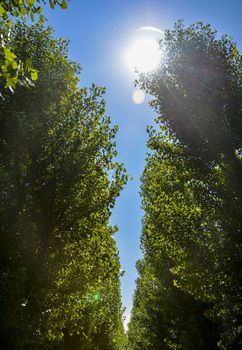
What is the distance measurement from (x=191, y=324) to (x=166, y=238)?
1245cm

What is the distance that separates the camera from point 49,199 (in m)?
14.2

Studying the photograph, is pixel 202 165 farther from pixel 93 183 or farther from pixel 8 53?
pixel 8 53

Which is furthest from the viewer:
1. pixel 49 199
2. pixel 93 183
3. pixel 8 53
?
pixel 93 183

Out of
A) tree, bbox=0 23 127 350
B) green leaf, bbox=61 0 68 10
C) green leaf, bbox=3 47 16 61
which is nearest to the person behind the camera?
green leaf, bbox=3 47 16 61

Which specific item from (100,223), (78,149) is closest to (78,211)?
(100,223)

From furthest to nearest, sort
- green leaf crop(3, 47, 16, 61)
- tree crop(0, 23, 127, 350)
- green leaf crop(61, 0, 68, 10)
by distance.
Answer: tree crop(0, 23, 127, 350) < green leaf crop(61, 0, 68, 10) < green leaf crop(3, 47, 16, 61)

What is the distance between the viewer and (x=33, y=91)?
14922 mm

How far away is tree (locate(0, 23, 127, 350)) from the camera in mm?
12836

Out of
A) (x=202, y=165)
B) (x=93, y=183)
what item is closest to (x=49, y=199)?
(x=93, y=183)

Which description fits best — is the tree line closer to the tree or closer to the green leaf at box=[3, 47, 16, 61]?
the tree

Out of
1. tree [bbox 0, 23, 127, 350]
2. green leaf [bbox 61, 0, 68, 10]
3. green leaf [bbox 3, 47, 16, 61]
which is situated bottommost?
green leaf [bbox 3, 47, 16, 61]

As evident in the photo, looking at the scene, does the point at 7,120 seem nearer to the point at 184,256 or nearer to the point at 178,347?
the point at 184,256

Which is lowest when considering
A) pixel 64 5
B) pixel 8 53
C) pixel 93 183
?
pixel 8 53

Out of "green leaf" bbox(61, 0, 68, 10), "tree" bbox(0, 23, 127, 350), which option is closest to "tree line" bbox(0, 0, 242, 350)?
"tree" bbox(0, 23, 127, 350)
